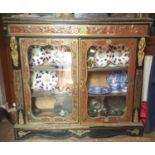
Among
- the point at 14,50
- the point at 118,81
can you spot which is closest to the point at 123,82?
the point at 118,81

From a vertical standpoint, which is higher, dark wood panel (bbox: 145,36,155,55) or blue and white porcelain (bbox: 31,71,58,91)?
dark wood panel (bbox: 145,36,155,55)

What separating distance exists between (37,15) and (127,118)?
127 cm

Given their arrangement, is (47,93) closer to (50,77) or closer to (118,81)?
(50,77)

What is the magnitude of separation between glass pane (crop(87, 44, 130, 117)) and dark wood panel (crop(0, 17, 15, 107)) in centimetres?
98

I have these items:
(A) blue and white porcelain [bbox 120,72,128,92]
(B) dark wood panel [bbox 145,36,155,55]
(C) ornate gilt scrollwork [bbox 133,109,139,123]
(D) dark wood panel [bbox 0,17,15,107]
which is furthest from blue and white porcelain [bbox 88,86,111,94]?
(D) dark wood panel [bbox 0,17,15,107]

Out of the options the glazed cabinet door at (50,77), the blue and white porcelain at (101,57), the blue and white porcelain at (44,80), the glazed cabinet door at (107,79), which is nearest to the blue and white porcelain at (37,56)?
the glazed cabinet door at (50,77)

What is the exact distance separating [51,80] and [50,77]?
0.03 m

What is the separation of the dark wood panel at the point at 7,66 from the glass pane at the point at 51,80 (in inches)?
22.2

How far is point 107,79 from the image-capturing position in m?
2.20

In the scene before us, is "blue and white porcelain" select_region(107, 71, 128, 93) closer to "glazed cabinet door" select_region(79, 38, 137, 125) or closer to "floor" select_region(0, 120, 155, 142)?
"glazed cabinet door" select_region(79, 38, 137, 125)

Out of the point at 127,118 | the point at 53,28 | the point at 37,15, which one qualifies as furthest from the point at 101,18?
the point at 127,118

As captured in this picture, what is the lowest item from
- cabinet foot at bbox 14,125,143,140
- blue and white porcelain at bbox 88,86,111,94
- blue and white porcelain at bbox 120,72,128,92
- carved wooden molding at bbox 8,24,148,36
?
cabinet foot at bbox 14,125,143,140

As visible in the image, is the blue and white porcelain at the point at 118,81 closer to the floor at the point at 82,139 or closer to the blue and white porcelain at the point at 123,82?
the blue and white porcelain at the point at 123,82

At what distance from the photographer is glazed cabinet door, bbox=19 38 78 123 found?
76.8 inches
